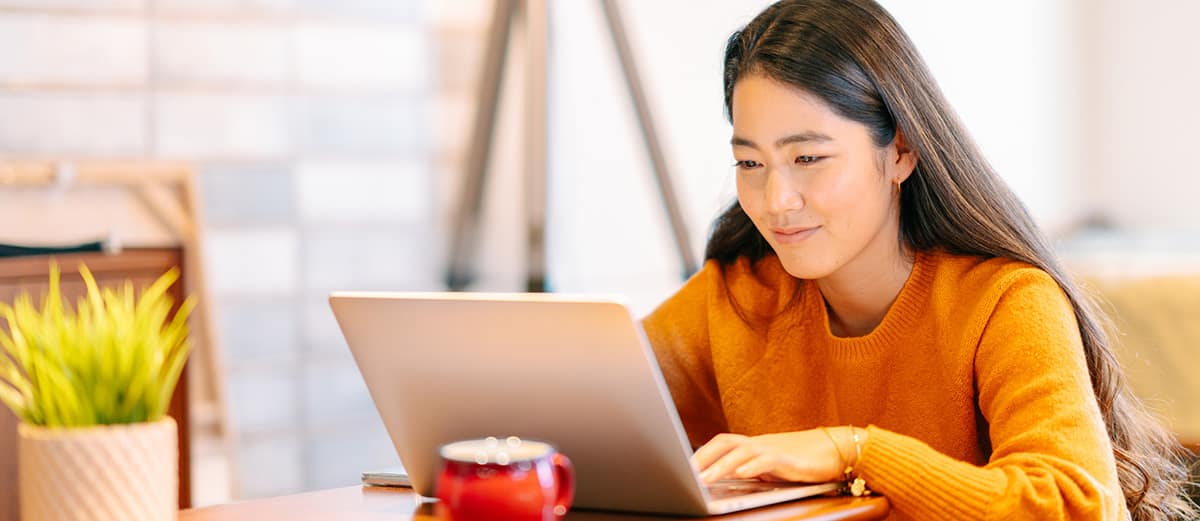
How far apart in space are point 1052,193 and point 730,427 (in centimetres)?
258

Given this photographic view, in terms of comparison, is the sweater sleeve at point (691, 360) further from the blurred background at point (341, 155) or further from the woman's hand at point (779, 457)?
the woman's hand at point (779, 457)

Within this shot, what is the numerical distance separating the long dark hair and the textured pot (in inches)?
32.8

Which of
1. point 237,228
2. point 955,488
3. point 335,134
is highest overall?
point 335,134

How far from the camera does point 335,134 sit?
268 cm

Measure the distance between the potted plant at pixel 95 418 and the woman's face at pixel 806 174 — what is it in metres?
0.73

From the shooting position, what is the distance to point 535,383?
44.2 inches

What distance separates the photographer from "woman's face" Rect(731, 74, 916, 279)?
148 centimetres

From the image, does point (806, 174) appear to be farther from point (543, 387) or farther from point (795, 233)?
point (543, 387)

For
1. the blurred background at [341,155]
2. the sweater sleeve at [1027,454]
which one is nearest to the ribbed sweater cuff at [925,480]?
the sweater sleeve at [1027,454]

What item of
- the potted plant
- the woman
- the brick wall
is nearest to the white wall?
the brick wall

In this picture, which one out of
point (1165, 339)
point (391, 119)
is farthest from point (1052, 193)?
point (391, 119)

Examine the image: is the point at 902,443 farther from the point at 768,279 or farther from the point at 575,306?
the point at 768,279

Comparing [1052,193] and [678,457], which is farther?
[1052,193]

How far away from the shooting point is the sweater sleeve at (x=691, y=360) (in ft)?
5.63
